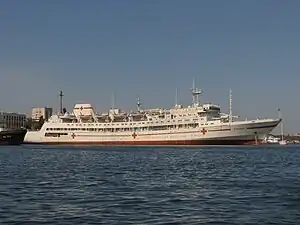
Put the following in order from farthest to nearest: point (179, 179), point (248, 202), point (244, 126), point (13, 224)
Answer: point (244, 126) → point (179, 179) → point (248, 202) → point (13, 224)

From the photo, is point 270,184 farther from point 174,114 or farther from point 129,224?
point 174,114

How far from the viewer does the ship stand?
134 meters

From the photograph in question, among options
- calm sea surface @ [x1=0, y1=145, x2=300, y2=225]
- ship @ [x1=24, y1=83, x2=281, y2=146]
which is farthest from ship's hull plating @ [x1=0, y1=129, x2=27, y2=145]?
calm sea surface @ [x1=0, y1=145, x2=300, y2=225]

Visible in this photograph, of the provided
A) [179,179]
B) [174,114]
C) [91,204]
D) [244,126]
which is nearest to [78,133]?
[174,114]

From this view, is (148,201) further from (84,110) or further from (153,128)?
(84,110)

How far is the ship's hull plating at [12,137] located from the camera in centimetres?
14045

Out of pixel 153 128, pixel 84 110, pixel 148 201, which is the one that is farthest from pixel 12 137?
pixel 148 201

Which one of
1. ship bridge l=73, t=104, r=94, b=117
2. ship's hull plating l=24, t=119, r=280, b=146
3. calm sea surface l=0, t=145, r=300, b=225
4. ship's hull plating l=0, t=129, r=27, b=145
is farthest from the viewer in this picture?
ship bridge l=73, t=104, r=94, b=117

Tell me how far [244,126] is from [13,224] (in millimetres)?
120930

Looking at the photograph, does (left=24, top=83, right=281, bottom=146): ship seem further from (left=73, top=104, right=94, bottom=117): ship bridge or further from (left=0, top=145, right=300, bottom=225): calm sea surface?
(left=0, top=145, right=300, bottom=225): calm sea surface

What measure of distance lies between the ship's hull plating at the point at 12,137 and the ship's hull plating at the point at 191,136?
28.3 feet

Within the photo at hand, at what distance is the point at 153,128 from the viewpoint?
142 meters

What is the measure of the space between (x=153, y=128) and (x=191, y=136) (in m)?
11.8

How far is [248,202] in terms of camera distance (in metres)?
19.3
